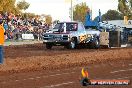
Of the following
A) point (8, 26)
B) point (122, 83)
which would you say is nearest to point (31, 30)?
point (8, 26)

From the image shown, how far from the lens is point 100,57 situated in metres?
20.0

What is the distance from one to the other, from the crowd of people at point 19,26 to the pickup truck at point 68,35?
832 cm

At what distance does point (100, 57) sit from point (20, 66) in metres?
5.65

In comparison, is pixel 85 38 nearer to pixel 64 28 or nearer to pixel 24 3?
pixel 64 28

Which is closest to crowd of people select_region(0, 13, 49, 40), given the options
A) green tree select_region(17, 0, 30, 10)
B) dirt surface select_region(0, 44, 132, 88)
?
dirt surface select_region(0, 44, 132, 88)

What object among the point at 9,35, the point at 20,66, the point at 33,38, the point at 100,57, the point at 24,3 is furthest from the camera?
the point at 24,3

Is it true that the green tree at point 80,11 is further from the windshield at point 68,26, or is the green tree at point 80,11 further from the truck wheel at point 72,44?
the truck wheel at point 72,44

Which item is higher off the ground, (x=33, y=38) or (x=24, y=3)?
(x=24, y=3)

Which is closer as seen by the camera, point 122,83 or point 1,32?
point 122,83

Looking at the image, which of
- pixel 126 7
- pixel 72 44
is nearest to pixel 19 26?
pixel 72 44

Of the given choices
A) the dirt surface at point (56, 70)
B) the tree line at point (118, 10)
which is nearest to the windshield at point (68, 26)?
the dirt surface at point (56, 70)

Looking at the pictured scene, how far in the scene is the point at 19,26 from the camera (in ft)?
132

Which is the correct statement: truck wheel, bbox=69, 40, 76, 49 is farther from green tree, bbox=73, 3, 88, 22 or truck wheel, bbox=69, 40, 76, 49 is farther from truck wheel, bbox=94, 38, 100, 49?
green tree, bbox=73, 3, 88, 22

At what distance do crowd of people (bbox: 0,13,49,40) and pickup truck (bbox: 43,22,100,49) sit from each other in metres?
8.32
